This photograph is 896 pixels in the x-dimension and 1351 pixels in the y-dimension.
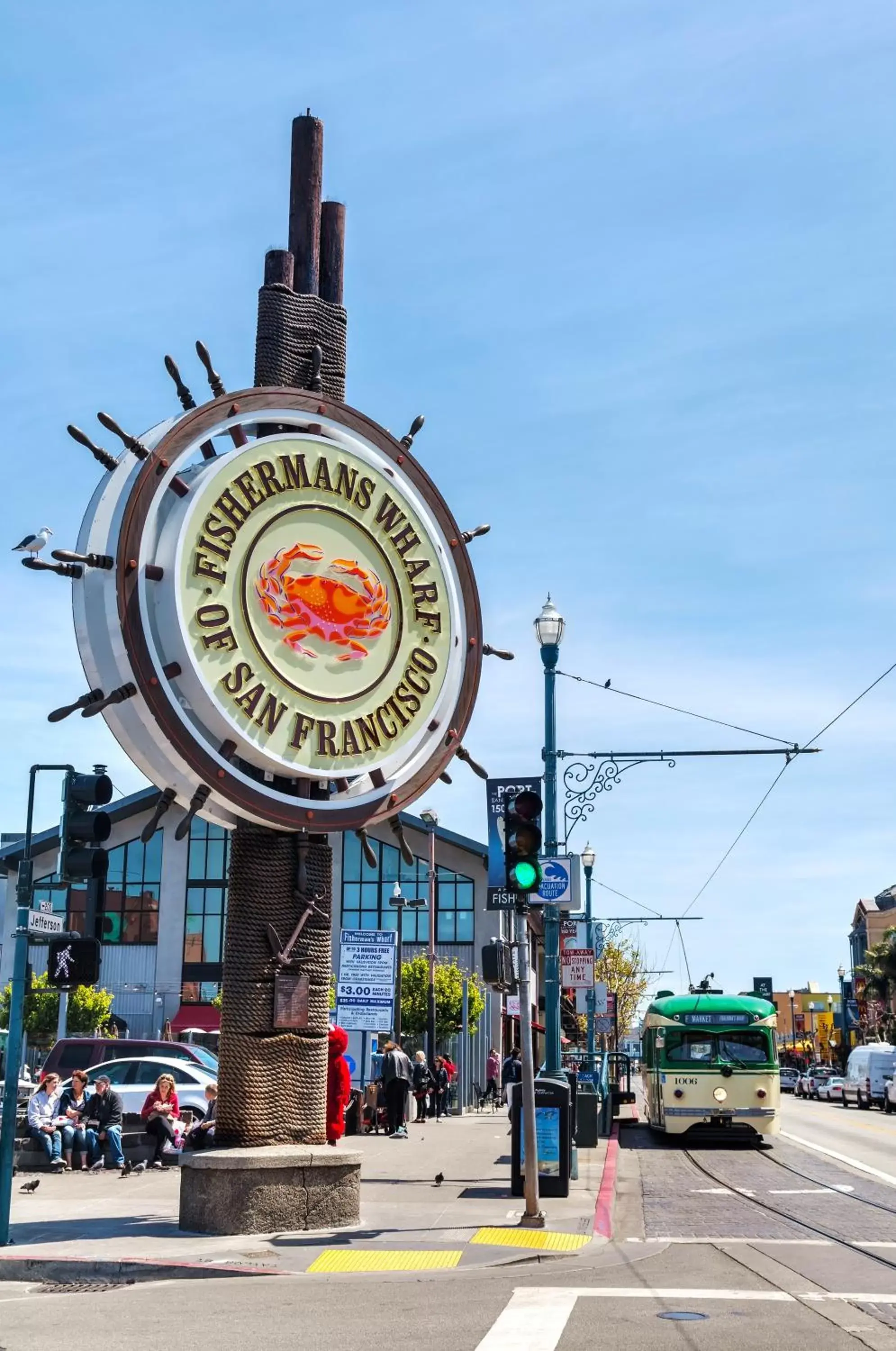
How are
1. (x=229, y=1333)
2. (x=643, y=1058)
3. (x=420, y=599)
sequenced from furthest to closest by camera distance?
(x=643, y=1058), (x=420, y=599), (x=229, y=1333)

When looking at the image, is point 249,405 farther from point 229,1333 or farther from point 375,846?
point 375,846

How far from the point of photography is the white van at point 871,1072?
57031 millimetres

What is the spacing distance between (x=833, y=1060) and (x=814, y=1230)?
122 m

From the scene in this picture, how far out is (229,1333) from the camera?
8477 millimetres

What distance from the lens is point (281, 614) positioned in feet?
44.6

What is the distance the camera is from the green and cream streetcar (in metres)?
27.4

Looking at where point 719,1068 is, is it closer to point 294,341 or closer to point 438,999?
point 294,341

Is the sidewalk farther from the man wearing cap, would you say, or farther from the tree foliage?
the tree foliage

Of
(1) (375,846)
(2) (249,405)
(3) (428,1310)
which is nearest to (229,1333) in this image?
(3) (428,1310)

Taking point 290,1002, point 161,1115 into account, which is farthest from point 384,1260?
point 161,1115

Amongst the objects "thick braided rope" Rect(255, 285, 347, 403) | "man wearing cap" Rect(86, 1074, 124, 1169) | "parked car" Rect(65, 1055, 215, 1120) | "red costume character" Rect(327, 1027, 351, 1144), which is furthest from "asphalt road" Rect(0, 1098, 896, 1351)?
"parked car" Rect(65, 1055, 215, 1120)

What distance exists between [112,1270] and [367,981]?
16.0 metres

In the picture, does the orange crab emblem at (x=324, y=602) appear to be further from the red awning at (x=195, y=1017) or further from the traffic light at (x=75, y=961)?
the red awning at (x=195, y=1017)

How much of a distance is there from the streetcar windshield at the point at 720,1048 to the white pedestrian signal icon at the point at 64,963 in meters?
17.7
